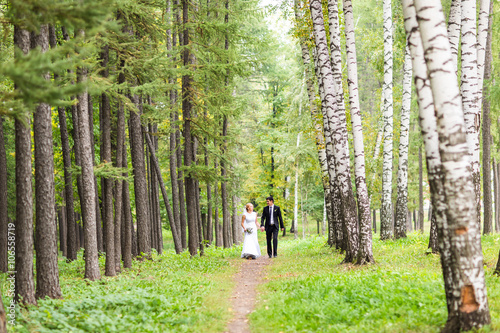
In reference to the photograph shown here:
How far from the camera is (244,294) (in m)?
9.22

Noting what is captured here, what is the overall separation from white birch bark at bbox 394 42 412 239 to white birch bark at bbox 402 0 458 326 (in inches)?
435

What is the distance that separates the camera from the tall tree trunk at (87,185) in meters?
10.3

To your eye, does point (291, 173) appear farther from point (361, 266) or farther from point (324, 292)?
point (324, 292)

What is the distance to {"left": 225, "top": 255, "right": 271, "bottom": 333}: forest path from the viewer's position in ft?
22.0

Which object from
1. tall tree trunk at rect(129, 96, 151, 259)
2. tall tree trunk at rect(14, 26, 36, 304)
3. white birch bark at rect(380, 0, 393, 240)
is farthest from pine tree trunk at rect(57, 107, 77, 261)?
white birch bark at rect(380, 0, 393, 240)

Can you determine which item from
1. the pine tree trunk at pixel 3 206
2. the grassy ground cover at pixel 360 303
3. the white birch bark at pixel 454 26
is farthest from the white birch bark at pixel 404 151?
the pine tree trunk at pixel 3 206

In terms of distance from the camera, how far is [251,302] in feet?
27.5

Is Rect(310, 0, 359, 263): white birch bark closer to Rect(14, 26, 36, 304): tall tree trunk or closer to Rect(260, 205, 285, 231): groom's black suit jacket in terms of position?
Rect(260, 205, 285, 231): groom's black suit jacket

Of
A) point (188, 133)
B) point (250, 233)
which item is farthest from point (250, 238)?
point (188, 133)

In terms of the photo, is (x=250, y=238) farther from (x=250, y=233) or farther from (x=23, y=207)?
(x=23, y=207)

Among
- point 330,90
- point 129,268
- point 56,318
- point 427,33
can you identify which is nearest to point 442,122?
point 427,33

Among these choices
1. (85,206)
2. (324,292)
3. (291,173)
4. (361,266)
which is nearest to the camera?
(324,292)

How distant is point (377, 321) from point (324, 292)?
197 centimetres

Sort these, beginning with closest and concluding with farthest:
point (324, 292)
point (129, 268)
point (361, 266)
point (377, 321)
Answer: point (377, 321) → point (324, 292) → point (361, 266) → point (129, 268)
